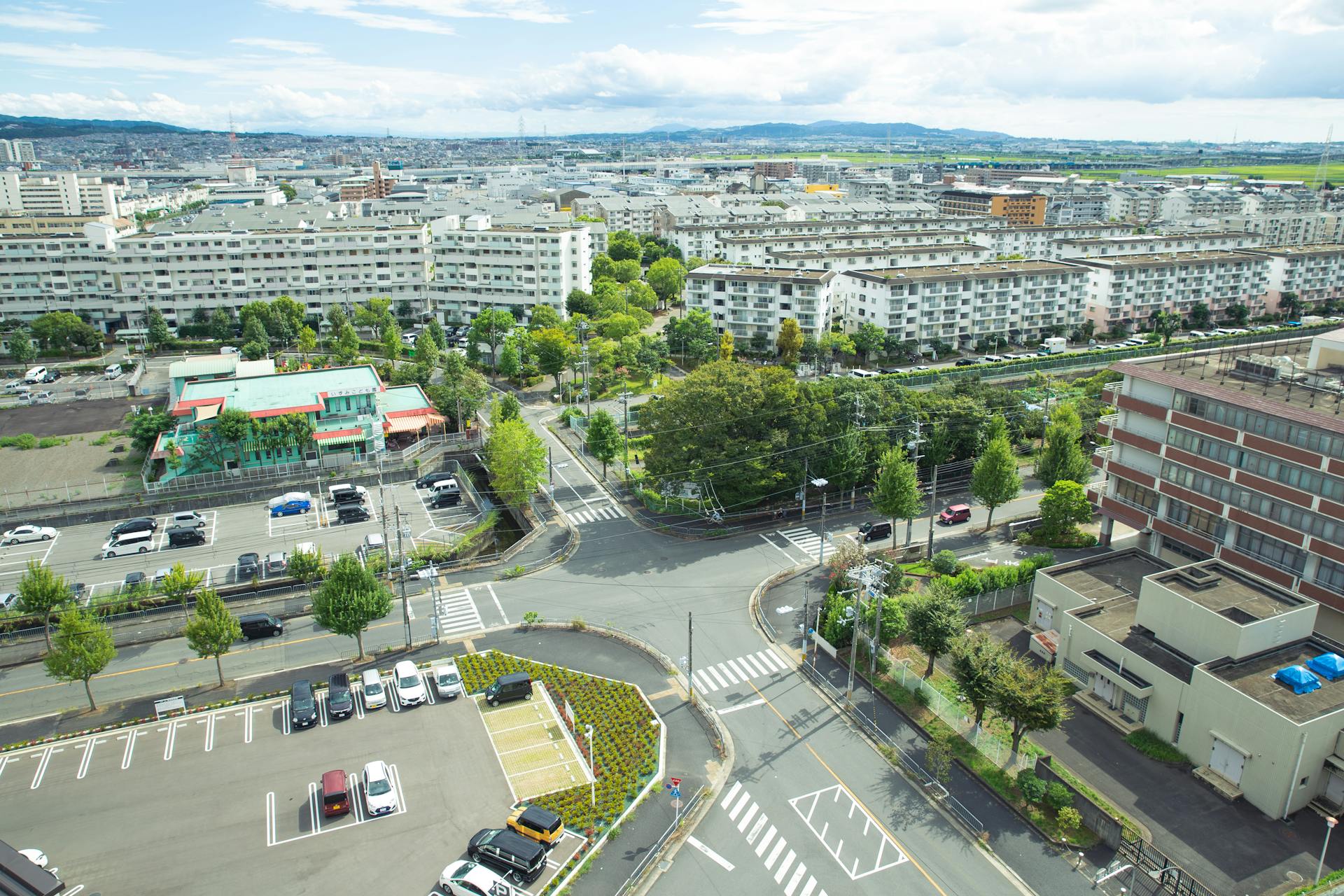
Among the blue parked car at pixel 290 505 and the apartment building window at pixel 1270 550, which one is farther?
the blue parked car at pixel 290 505

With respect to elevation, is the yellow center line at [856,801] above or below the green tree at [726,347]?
below

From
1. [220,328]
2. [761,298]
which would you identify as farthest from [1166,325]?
[220,328]

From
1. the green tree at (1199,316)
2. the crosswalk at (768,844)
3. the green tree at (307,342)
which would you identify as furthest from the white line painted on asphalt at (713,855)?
the green tree at (1199,316)

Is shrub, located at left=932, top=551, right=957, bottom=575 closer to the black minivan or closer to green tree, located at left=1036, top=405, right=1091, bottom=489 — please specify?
green tree, located at left=1036, top=405, right=1091, bottom=489

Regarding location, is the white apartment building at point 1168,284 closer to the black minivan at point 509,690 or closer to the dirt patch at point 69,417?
the black minivan at point 509,690

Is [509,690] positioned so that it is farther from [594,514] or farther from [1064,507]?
[1064,507]

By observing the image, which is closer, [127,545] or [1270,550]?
[1270,550]

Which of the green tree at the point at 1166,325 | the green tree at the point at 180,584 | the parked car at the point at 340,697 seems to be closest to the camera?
the parked car at the point at 340,697
